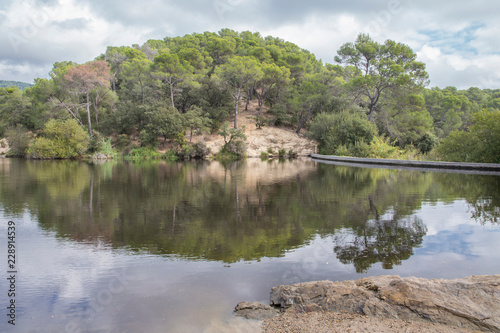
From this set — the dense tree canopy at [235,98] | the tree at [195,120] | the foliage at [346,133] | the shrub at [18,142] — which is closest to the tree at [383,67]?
the dense tree canopy at [235,98]

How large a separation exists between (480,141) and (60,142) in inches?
1408

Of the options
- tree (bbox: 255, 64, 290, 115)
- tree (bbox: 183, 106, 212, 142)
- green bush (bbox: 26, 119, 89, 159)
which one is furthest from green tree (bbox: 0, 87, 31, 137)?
tree (bbox: 255, 64, 290, 115)

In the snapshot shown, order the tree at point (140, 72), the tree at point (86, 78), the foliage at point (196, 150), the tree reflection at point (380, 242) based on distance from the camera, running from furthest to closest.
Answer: the tree at point (140, 72) < the foliage at point (196, 150) < the tree at point (86, 78) < the tree reflection at point (380, 242)

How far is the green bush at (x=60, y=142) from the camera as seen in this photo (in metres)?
33.6

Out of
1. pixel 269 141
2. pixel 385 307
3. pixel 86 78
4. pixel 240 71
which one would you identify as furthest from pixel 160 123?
pixel 385 307

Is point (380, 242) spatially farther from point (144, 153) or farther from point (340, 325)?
point (144, 153)

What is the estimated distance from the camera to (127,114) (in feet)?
131

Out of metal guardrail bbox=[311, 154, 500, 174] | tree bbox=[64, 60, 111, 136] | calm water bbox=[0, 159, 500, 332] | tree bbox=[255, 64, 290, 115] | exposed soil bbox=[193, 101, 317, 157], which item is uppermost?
tree bbox=[255, 64, 290, 115]

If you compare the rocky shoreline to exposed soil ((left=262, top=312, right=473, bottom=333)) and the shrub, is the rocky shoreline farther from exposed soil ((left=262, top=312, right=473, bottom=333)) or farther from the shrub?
the shrub

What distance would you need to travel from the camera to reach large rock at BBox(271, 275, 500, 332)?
Answer: 2668 millimetres

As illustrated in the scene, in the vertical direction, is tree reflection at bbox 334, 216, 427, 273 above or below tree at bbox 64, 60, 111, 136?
below

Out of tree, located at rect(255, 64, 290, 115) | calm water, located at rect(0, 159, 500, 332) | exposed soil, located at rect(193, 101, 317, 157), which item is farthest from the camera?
tree, located at rect(255, 64, 290, 115)

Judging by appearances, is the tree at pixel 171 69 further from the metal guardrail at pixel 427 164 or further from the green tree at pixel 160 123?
the metal guardrail at pixel 427 164

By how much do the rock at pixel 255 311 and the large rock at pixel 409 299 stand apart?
121 millimetres
